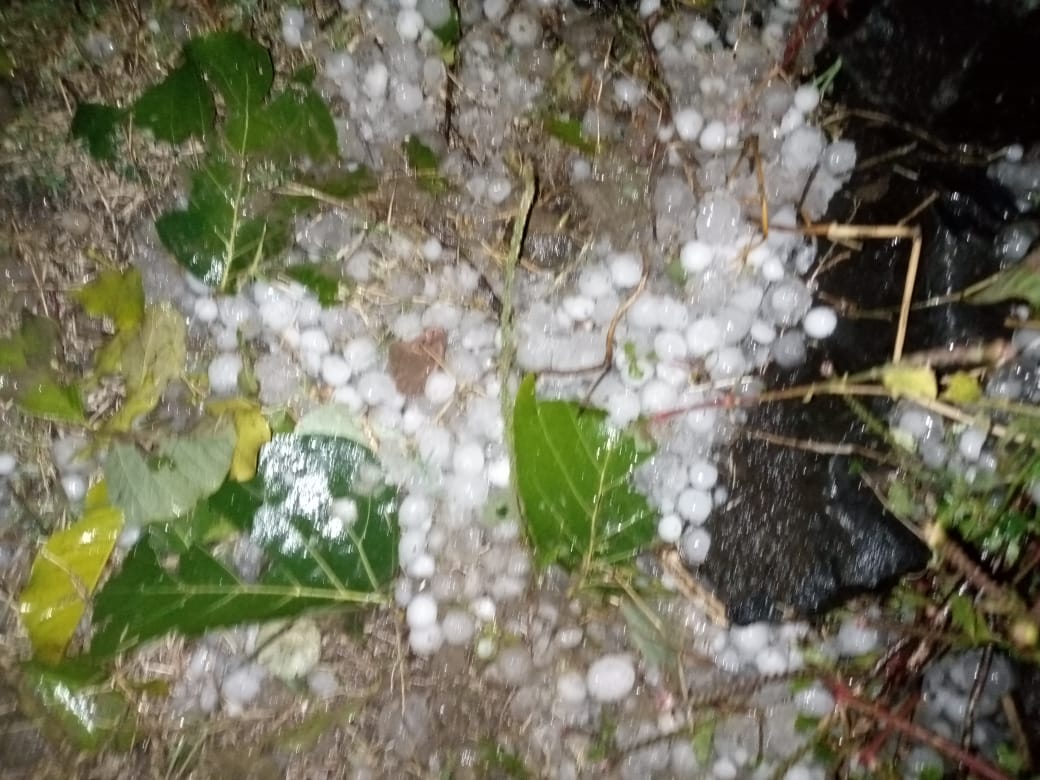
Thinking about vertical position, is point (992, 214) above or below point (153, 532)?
above

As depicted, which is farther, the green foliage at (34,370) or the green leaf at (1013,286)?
the green foliage at (34,370)

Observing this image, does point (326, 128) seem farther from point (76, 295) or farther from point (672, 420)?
point (672, 420)

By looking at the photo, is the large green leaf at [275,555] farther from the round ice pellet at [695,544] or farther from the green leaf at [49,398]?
the round ice pellet at [695,544]

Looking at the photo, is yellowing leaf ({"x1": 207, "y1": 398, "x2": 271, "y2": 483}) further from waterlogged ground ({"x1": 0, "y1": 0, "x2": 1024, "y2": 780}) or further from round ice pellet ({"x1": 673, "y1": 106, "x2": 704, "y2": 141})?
round ice pellet ({"x1": 673, "y1": 106, "x2": 704, "y2": 141})

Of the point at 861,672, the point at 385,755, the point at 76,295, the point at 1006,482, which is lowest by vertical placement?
the point at 385,755

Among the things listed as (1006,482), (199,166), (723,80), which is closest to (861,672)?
(1006,482)

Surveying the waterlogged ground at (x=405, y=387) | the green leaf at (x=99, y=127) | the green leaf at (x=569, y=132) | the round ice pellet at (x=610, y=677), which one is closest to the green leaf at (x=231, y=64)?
the waterlogged ground at (x=405, y=387)

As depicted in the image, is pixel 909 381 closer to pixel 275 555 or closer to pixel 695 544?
pixel 695 544
